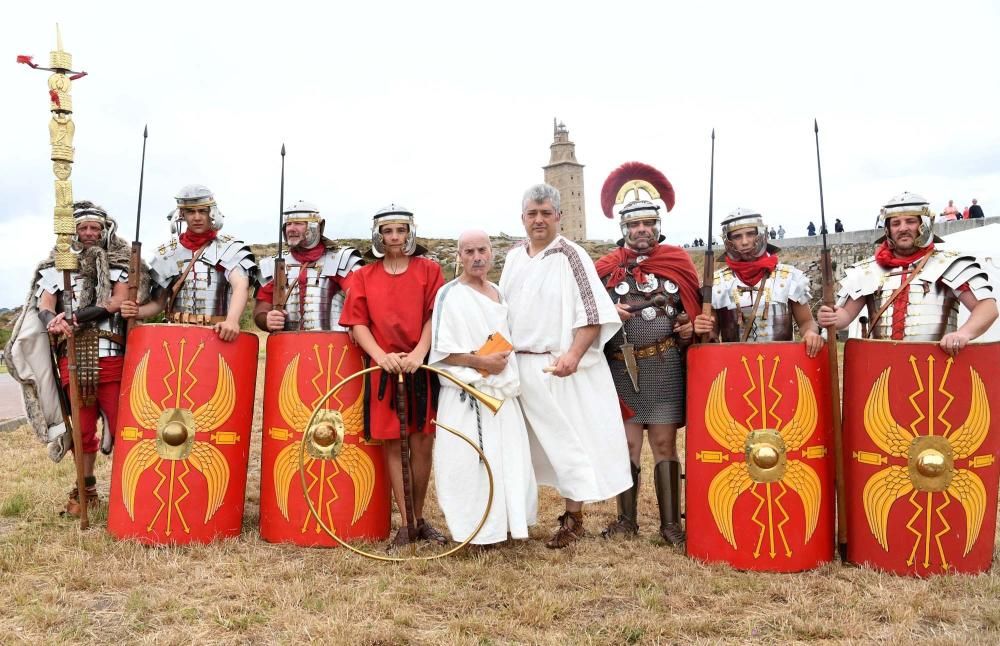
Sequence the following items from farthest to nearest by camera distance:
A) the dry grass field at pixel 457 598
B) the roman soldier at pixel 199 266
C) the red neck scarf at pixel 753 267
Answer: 1. the roman soldier at pixel 199 266
2. the red neck scarf at pixel 753 267
3. the dry grass field at pixel 457 598

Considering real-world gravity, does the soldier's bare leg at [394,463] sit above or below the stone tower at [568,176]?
below

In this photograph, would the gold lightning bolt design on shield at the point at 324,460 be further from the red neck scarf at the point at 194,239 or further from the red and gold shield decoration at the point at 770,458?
the red and gold shield decoration at the point at 770,458

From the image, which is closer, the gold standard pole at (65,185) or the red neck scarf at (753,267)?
the red neck scarf at (753,267)

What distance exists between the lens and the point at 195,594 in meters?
3.54

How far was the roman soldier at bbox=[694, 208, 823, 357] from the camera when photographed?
425 cm

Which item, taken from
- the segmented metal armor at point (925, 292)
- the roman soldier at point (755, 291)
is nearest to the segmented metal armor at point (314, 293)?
the roman soldier at point (755, 291)

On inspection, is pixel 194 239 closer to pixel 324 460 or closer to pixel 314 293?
pixel 314 293

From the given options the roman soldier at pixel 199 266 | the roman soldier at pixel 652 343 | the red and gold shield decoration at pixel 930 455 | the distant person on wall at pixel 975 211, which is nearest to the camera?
the red and gold shield decoration at pixel 930 455

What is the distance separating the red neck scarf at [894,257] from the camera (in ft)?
→ 13.3

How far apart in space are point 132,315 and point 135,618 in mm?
1800

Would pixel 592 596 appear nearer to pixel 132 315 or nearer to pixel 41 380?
pixel 132 315

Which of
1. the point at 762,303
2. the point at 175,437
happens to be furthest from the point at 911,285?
the point at 175,437

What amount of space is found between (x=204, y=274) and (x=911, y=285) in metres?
3.72

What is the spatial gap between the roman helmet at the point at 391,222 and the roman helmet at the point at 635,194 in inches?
46.5
